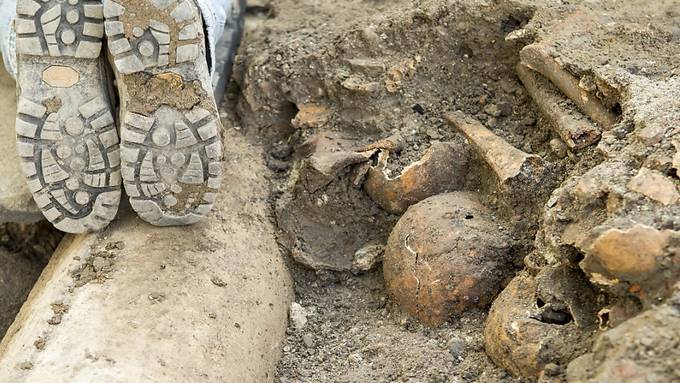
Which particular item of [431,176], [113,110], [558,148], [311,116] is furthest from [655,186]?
[113,110]

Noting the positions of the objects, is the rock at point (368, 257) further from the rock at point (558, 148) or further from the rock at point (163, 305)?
the rock at point (558, 148)

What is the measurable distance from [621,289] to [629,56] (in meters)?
0.74

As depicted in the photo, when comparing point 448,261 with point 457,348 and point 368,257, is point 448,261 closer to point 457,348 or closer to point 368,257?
point 457,348

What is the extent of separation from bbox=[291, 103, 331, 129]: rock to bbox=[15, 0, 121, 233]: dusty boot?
529 millimetres

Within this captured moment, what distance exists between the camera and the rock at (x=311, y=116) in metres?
2.20

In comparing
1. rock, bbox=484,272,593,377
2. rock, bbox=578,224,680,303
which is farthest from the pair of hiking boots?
rock, bbox=578,224,680,303

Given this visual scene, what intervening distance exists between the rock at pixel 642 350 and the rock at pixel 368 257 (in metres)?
0.76

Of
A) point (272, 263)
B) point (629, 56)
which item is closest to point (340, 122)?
point (272, 263)

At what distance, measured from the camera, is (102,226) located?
192cm

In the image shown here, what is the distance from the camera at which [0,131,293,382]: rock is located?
158 cm

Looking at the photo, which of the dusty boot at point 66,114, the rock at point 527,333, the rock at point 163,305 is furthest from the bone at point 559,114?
the dusty boot at point 66,114

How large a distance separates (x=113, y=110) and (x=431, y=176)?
730 millimetres

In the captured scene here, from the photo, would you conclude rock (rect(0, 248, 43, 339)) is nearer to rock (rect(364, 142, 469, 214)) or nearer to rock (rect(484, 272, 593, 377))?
rock (rect(364, 142, 469, 214))

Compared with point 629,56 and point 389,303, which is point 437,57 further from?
point 389,303
